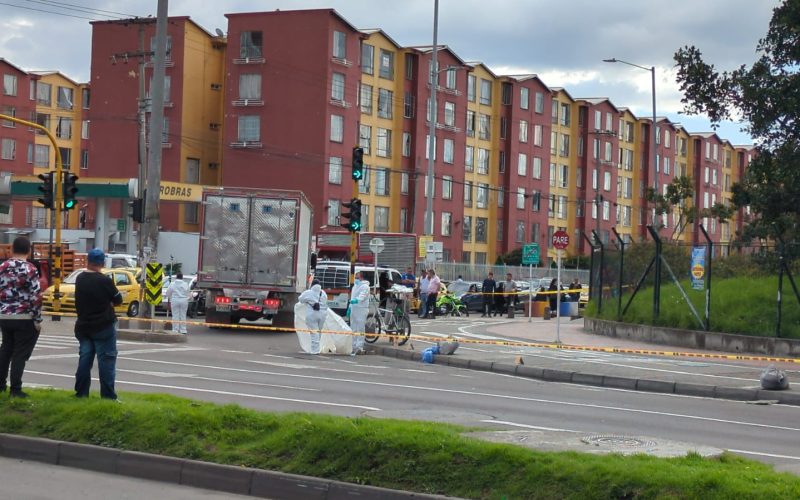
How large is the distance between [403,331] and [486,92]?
53.0 metres

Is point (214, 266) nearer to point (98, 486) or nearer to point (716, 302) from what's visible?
point (716, 302)

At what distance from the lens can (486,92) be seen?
78.7 meters

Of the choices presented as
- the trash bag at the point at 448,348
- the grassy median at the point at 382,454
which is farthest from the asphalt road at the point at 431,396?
the grassy median at the point at 382,454

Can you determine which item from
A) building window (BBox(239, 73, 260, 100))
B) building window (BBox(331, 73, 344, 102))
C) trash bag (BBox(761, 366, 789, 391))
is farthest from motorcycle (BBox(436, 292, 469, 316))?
trash bag (BBox(761, 366, 789, 391))

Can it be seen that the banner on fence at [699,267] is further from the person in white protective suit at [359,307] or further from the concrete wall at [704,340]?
the person in white protective suit at [359,307]

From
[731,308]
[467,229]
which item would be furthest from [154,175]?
[467,229]

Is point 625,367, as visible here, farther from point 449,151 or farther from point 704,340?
point 449,151

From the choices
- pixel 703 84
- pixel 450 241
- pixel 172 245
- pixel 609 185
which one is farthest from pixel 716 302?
pixel 609 185

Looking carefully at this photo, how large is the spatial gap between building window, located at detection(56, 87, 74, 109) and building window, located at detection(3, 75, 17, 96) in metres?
5.46

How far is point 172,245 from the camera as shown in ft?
192

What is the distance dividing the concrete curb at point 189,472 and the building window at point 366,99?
189ft

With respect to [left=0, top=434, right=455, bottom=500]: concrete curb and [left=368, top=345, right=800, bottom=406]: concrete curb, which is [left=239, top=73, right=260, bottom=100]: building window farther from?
[left=0, top=434, right=455, bottom=500]: concrete curb

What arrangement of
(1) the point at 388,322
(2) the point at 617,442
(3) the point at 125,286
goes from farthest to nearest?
(3) the point at 125,286
(1) the point at 388,322
(2) the point at 617,442

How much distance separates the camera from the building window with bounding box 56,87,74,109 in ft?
291
